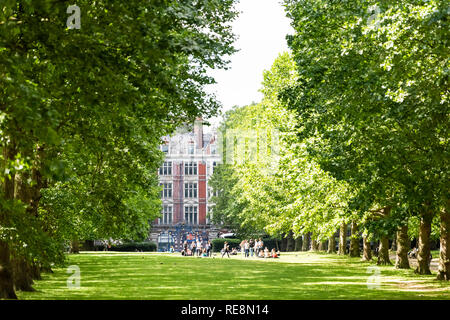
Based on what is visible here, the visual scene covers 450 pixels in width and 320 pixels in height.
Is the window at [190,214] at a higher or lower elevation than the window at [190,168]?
lower

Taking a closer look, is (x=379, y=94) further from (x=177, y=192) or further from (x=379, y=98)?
(x=177, y=192)

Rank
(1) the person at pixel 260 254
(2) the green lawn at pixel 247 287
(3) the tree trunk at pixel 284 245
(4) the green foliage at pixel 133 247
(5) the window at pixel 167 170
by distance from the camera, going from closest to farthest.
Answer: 1. (2) the green lawn at pixel 247 287
2. (1) the person at pixel 260 254
3. (3) the tree trunk at pixel 284 245
4. (4) the green foliage at pixel 133 247
5. (5) the window at pixel 167 170

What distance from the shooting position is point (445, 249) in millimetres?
27656

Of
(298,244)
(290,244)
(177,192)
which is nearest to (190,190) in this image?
(177,192)

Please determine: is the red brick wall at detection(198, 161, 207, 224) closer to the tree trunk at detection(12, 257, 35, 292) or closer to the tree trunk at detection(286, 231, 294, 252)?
the tree trunk at detection(286, 231, 294, 252)

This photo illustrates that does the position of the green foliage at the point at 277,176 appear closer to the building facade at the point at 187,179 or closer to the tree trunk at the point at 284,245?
the tree trunk at the point at 284,245

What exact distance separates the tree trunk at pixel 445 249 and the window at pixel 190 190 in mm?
77663

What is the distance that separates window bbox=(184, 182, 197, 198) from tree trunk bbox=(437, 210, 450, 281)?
7766 centimetres

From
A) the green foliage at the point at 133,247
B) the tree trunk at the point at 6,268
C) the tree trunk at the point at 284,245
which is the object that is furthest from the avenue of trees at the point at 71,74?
the green foliage at the point at 133,247

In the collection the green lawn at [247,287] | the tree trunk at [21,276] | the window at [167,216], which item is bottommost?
the green lawn at [247,287]

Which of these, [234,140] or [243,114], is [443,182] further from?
[243,114]

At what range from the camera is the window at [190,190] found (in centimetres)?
10450

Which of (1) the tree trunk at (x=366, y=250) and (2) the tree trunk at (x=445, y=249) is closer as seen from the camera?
(2) the tree trunk at (x=445, y=249)

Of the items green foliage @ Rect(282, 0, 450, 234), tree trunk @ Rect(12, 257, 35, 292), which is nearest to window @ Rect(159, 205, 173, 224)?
tree trunk @ Rect(12, 257, 35, 292)
